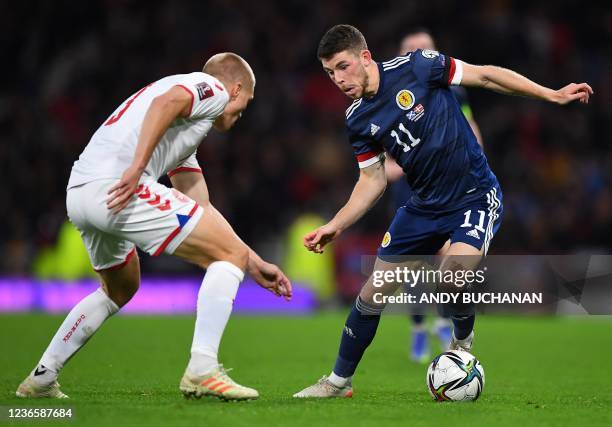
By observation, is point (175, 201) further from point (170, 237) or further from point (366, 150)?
point (366, 150)

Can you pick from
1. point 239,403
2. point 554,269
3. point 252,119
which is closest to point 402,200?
point 239,403

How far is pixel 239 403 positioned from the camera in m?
5.15

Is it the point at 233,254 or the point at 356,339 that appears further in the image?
the point at 356,339

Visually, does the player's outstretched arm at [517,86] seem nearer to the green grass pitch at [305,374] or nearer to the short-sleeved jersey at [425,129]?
the short-sleeved jersey at [425,129]

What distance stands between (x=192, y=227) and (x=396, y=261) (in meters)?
1.51

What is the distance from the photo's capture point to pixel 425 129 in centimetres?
586

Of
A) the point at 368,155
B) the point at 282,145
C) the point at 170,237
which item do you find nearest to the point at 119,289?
the point at 170,237

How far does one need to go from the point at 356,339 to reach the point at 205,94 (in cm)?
186

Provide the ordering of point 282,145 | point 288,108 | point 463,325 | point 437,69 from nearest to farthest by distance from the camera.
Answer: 1. point 437,69
2. point 463,325
3. point 282,145
4. point 288,108

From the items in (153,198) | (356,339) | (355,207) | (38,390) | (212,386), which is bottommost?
(38,390)

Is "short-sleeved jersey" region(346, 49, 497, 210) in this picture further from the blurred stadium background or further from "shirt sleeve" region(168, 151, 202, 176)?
the blurred stadium background

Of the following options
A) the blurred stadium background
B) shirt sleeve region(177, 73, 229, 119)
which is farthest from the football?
the blurred stadium background

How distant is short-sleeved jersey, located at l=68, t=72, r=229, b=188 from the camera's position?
510 cm

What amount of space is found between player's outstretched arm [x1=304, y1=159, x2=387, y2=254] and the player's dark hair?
810mm
